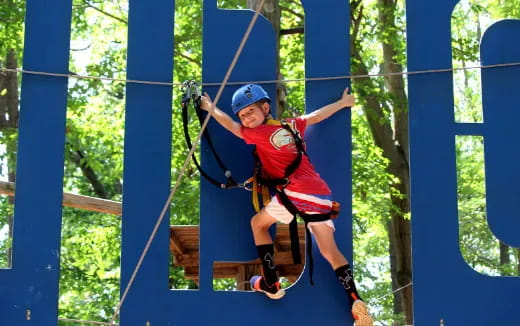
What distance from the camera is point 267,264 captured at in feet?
20.5

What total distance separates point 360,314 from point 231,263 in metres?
2.47

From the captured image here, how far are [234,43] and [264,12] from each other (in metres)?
2.29

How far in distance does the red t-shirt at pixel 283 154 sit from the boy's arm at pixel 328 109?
14cm

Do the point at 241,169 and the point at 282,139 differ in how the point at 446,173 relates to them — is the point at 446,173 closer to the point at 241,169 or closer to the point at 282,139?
the point at 282,139

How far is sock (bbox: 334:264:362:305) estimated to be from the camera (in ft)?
20.2

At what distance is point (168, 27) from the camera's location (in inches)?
263

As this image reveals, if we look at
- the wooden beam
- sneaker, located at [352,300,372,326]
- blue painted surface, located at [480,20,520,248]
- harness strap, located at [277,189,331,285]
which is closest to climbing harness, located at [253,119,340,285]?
harness strap, located at [277,189,331,285]

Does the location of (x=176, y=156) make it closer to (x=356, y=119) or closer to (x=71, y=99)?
(x=71, y=99)

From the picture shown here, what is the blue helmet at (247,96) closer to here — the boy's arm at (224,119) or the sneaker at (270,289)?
the boy's arm at (224,119)

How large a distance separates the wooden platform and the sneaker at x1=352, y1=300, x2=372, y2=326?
1.95 metres

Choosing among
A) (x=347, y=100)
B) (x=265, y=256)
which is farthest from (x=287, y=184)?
(x=347, y=100)

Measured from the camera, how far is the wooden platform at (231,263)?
323 inches

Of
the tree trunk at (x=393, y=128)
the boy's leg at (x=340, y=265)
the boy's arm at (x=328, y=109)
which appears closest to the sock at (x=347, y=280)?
the boy's leg at (x=340, y=265)

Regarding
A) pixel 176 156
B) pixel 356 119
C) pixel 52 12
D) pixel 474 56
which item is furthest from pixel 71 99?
pixel 52 12
